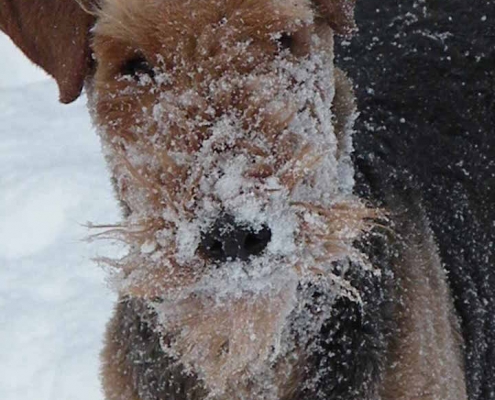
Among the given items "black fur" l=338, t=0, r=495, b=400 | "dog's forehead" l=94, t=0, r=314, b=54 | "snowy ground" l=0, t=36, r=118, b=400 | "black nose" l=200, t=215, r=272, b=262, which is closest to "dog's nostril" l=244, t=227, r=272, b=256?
"black nose" l=200, t=215, r=272, b=262

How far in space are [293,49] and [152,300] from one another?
680mm

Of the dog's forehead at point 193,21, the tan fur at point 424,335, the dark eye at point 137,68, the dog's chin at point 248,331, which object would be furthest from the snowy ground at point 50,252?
the dog's forehead at point 193,21

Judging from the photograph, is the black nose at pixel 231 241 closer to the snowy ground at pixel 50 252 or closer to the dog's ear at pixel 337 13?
the dog's ear at pixel 337 13

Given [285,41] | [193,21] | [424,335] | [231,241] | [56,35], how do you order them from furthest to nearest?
[424,335], [56,35], [285,41], [193,21], [231,241]

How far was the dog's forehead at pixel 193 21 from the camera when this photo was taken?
81.5 inches

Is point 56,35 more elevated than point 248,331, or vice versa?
point 56,35

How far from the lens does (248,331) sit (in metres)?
2.21

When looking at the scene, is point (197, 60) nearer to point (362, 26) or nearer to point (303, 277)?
point (303, 277)

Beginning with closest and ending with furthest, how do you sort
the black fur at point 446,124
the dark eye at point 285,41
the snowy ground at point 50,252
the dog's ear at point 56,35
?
the dark eye at point 285,41 → the dog's ear at point 56,35 → the black fur at point 446,124 → the snowy ground at point 50,252

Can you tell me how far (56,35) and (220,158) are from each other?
640 mm

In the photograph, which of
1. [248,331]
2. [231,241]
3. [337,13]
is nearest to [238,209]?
[231,241]

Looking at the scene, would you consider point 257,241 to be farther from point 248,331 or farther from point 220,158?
point 248,331

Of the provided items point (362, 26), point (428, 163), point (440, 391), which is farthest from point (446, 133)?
point (440, 391)

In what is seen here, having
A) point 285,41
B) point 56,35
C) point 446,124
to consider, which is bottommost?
point 446,124
